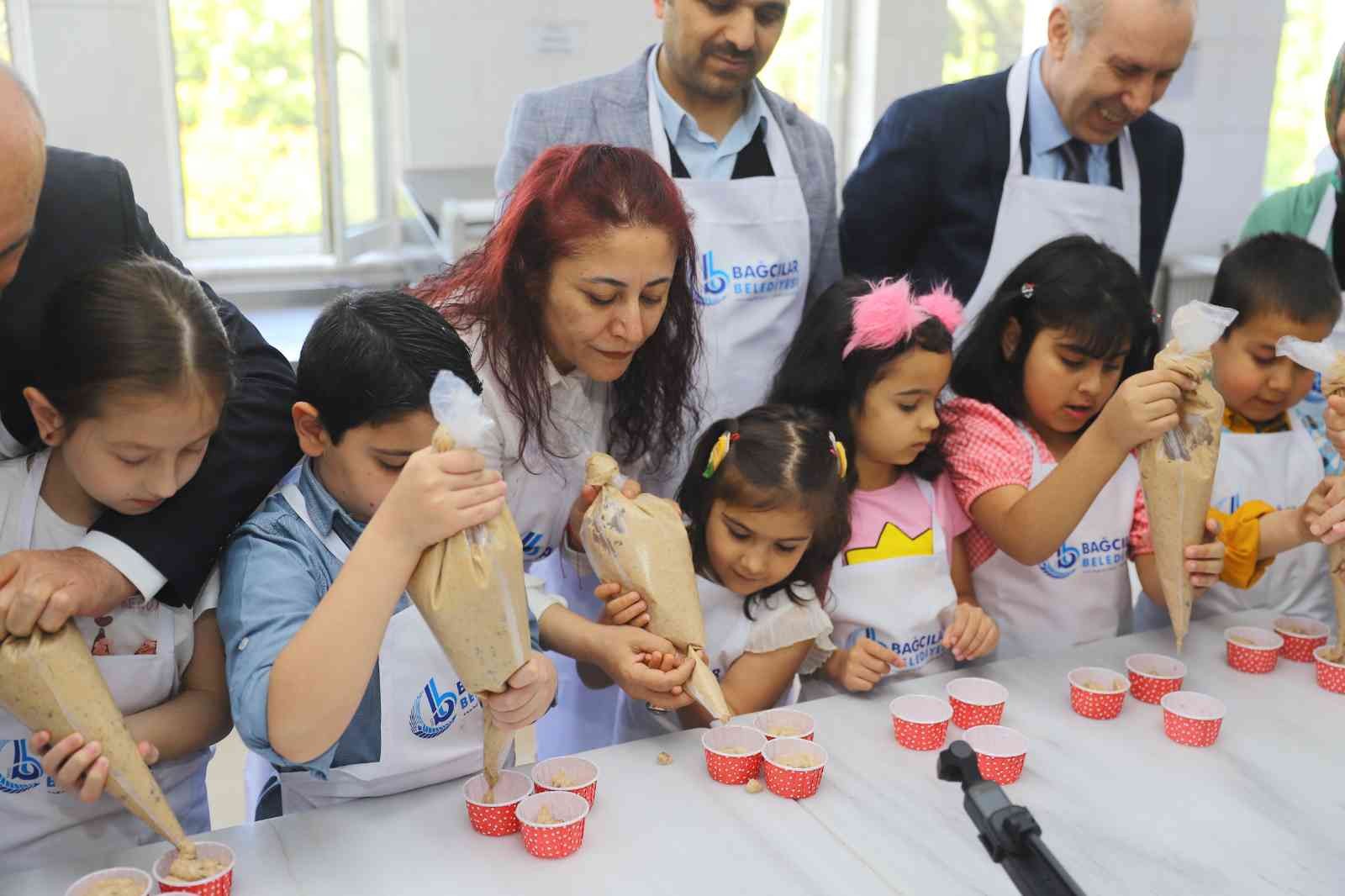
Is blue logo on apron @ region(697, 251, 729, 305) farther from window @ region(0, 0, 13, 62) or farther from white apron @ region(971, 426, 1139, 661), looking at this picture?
window @ region(0, 0, 13, 62)

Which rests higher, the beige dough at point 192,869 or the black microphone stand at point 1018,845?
the black microphone stand at point 1018,845

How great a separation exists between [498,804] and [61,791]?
1.61 feet

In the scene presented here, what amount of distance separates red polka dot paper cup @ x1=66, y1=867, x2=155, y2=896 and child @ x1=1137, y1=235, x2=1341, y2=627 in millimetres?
1576

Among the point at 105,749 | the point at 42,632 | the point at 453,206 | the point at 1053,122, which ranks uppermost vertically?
the point at 1053,122

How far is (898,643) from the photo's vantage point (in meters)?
1.77

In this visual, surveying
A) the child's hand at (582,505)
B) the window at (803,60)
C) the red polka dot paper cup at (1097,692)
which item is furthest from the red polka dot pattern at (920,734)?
the window at (803,60)

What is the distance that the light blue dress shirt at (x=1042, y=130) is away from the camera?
7.25 feet

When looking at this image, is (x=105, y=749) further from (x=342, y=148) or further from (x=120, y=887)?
(x=342, y=148)

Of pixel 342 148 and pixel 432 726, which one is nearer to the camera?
pixel 432 726

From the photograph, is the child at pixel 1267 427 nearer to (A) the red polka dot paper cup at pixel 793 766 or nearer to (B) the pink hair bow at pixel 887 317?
(B) the pink hair bow at pixel 887 317

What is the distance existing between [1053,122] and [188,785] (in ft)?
5.95

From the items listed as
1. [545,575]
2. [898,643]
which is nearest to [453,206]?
[545,575]

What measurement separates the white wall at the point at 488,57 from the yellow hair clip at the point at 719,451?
241cm

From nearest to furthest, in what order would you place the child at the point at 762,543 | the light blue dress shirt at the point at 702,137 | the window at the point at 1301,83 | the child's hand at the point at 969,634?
the child at the point at 762,543 → the child's hand at the point at 969,634 → the light blue dress shirt at the point at 702,137 → the window at the point at 1301,83
